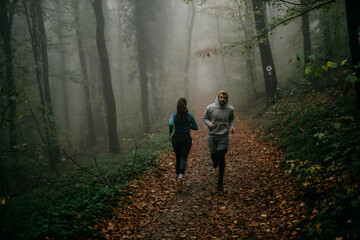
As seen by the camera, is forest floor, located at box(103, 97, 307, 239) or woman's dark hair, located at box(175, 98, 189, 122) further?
woman's dark hair, located at box(175, 98, 189, 122)

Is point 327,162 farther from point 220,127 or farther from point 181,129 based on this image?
point 181,129

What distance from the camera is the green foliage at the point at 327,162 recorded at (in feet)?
9.66

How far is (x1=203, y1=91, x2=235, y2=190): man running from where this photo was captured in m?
5.57

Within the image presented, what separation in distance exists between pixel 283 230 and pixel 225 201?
1.62 metres

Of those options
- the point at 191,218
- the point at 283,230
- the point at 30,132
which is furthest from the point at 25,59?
the point at 283,230

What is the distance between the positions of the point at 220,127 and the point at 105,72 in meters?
8.91

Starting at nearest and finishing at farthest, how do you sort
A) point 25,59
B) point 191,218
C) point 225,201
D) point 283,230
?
point 283,230 → point 191,218 → point 225,201 → point 25,59

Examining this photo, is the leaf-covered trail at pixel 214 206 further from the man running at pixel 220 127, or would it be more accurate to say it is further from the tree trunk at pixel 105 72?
the tree trunk at pixel 105 72

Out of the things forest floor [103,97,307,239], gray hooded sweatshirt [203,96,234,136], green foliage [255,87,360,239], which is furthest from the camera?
gray hooded sweatshirt [203,96,234,136]

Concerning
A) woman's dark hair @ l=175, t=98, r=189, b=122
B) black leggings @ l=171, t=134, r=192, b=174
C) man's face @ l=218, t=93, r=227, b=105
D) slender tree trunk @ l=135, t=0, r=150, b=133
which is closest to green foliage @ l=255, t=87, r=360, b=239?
man's face @ l=218, t=93, r=227, b=105

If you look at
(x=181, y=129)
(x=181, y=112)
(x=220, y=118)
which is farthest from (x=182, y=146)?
(x=220, y=118)

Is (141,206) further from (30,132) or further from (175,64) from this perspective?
(175,64)

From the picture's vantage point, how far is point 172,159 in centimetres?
879

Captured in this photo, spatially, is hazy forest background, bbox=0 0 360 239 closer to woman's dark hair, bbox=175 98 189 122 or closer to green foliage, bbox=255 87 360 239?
green foliage, bbox=255 87 360 239
